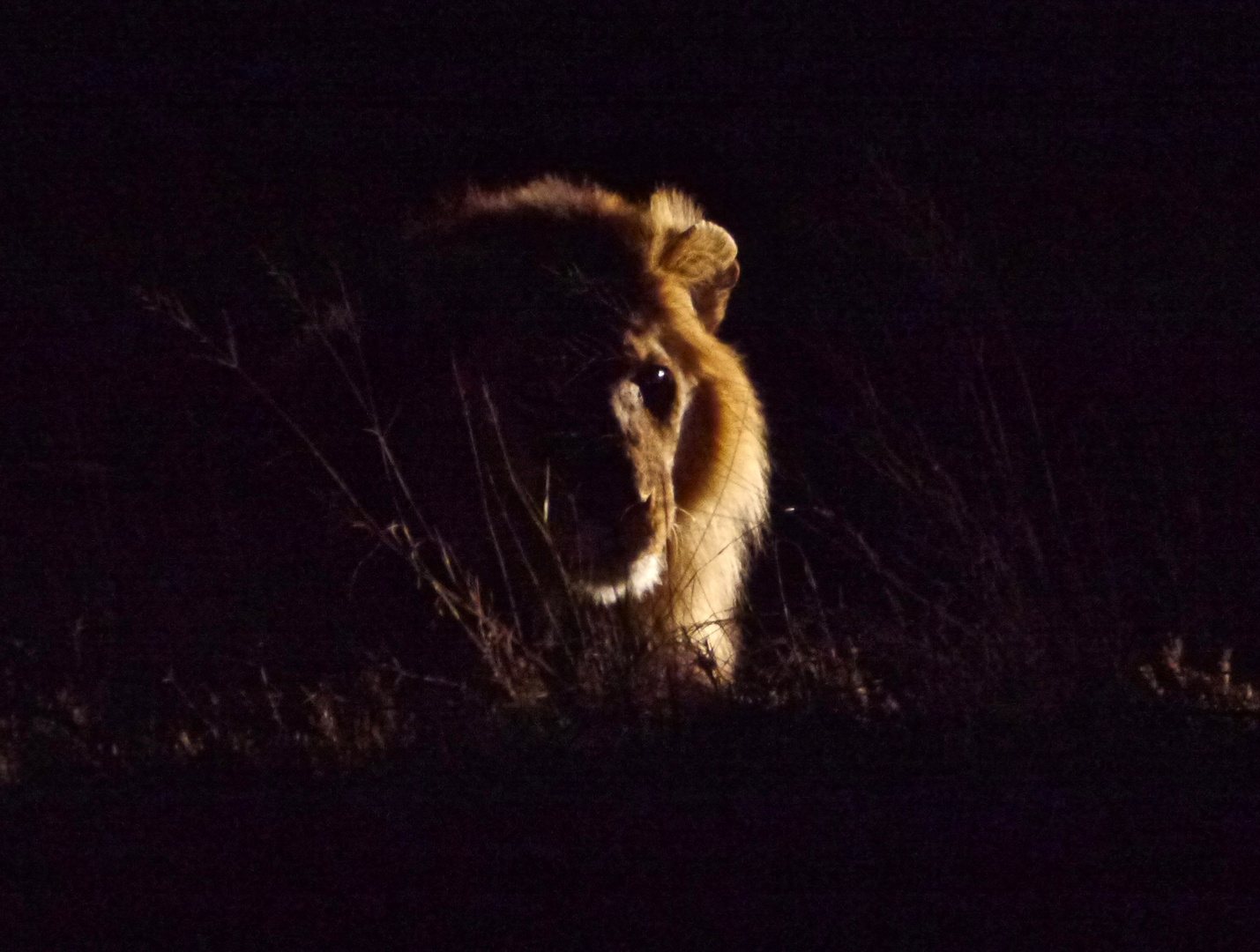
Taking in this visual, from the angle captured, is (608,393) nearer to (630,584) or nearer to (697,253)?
(630,584)

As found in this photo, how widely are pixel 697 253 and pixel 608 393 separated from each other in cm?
101

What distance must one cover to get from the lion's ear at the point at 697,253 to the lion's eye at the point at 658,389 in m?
0.64

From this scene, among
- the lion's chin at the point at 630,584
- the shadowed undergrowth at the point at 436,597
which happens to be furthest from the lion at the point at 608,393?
the shadowed undergrowth at the point at 436,597

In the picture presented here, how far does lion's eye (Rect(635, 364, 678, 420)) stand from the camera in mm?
4703

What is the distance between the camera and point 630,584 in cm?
460

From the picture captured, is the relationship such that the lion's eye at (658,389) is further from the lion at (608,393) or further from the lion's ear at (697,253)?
the lion's ear at (697,253)

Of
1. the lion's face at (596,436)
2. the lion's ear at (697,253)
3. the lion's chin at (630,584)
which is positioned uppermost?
the lion's ear at (697,253)

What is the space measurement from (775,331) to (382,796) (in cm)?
453

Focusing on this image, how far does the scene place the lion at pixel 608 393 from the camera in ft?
14.6

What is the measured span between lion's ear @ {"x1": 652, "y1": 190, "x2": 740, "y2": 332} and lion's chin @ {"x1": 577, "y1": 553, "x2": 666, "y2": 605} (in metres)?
1.13

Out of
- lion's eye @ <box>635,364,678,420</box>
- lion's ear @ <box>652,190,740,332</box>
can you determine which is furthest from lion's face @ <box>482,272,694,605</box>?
lion's ear @ <box>652,190,740,332</box>

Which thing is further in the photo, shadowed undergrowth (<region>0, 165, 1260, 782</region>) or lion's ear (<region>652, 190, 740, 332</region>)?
lion's ear (<region>652, 190, 740, 332</region>)

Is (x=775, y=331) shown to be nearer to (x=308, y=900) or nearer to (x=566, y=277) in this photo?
(x=566, y=277)

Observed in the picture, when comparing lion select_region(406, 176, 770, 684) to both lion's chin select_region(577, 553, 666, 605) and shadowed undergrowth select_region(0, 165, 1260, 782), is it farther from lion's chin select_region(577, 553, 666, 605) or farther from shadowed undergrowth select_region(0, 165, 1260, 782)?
shadowed undergrowth select_region(0, 165, 1260, 782)
